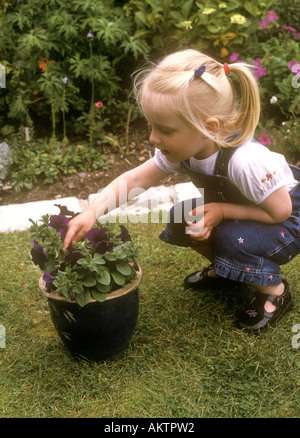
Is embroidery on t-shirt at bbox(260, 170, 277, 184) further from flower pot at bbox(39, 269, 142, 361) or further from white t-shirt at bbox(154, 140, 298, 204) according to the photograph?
flower pot at bbox(39, 269, 142, 361)

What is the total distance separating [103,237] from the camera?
1923 mm

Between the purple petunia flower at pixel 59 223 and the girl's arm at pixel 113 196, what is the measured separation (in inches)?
0.8

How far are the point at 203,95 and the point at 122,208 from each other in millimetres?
1550

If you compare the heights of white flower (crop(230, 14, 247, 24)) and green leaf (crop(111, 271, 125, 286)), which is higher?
white flower (crop(230, 14, 247, 24))

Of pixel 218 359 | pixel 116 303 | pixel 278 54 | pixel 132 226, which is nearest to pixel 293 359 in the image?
pixel 218 359

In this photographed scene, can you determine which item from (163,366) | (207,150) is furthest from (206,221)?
(163,366)

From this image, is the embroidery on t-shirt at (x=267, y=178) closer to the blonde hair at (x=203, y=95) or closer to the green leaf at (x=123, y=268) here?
the blonde hair at (x=203, y=95)

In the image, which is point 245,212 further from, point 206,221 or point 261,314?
point 261,314

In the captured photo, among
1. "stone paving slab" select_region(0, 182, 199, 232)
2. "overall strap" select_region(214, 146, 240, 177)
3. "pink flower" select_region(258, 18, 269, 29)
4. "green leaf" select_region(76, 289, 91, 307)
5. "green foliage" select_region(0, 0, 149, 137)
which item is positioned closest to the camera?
"green leaf" select_region(76, 289, 91, 307)

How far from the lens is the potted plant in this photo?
71.6 inches

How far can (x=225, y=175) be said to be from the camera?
2084 mm

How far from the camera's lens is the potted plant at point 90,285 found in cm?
182

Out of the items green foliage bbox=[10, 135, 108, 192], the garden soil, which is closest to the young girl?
the garden soil

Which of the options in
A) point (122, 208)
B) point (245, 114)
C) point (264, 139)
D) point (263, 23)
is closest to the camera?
point (245, 114)
